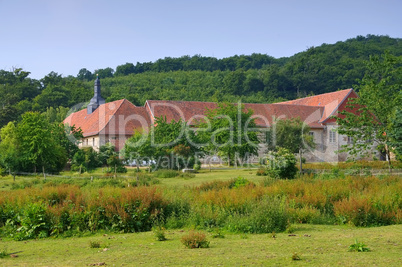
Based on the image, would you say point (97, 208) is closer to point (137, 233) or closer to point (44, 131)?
point (137, 233)

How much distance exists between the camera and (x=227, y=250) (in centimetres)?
941

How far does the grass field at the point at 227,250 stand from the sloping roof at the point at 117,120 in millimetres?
36371

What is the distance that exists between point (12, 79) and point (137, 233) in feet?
317

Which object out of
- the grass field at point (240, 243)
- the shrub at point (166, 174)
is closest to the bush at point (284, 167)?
the shrub at point (166, 174)

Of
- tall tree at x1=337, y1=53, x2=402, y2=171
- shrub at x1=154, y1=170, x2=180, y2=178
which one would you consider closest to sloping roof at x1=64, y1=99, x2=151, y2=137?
shrub at x1=154, y1=170, x2=180, y2=178

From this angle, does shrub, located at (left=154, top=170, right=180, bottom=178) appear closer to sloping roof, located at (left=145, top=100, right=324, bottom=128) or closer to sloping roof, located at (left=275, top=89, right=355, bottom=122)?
sloping roof, located at (left=145, top=100, right=324, bottom=128)

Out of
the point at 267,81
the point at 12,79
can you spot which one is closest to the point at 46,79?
the point at 12,79

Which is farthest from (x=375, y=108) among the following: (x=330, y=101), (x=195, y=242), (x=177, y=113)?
(x=177, y=113)

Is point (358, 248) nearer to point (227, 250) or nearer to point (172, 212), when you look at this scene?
point (227, 250)

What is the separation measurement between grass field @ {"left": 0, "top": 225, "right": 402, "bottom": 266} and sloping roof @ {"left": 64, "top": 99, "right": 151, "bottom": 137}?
36.4 metres

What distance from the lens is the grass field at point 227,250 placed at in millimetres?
8258

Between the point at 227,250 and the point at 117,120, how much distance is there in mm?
41886

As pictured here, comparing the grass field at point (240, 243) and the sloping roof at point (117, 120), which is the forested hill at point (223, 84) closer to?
the sloping roof at point (117, 120)

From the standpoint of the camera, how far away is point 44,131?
35656mm
